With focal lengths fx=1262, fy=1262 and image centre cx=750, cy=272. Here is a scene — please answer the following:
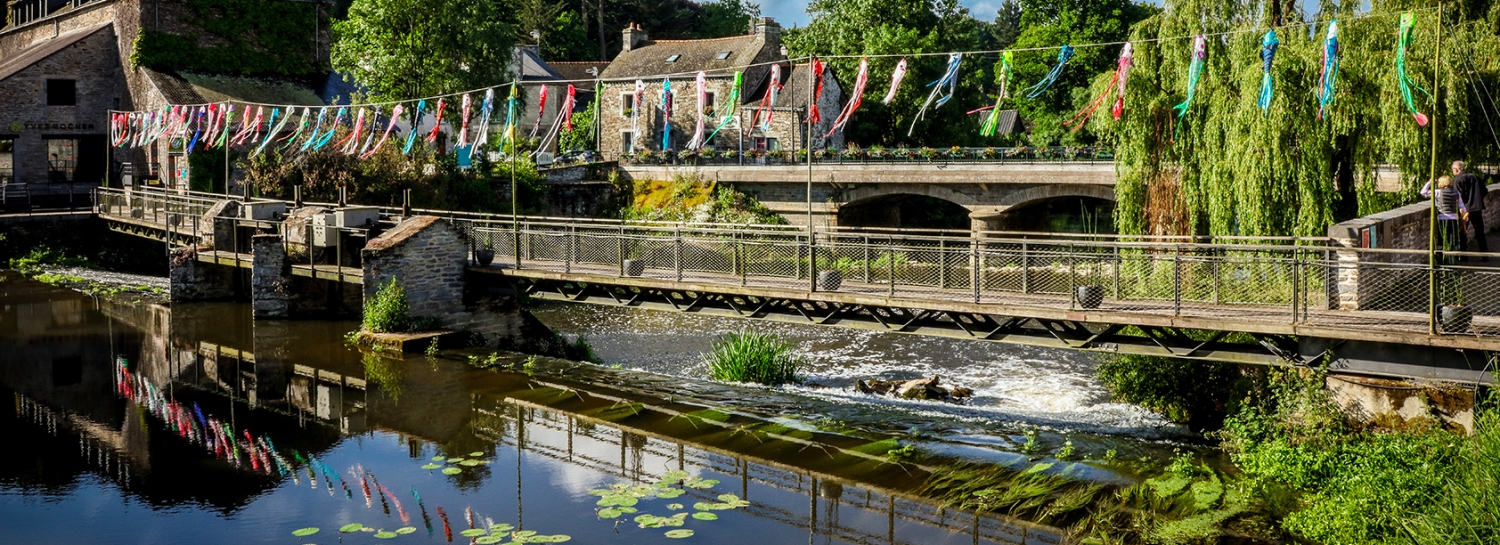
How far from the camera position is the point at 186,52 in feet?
144

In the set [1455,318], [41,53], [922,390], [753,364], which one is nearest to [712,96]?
[41,53]

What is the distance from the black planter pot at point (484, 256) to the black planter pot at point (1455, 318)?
15664mm

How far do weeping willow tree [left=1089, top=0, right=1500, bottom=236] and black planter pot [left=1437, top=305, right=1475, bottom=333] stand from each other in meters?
5.09

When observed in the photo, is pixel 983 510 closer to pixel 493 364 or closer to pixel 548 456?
pixel 548 456

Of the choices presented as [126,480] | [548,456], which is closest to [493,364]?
[548,456]

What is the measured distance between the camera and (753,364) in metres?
20.6

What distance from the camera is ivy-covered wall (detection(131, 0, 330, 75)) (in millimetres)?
43312

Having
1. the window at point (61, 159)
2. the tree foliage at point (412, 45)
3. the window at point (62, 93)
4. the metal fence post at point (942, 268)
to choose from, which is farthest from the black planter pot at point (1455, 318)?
the window at point (62, 93)

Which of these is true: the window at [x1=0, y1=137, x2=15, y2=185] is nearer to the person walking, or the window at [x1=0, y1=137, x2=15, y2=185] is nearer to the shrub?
the shrub

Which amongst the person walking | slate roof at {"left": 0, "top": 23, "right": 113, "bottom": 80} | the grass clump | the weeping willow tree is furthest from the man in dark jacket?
slate roof at {"left": 0, "top": 23, "right": 113, "bottom": 80}

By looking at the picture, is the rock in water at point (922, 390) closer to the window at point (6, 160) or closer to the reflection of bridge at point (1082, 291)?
the reflection of bridge at point (1082, 291)

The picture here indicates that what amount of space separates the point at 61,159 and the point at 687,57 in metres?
23.9

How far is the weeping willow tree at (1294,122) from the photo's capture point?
18.8m

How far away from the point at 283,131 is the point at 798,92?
19.3m
